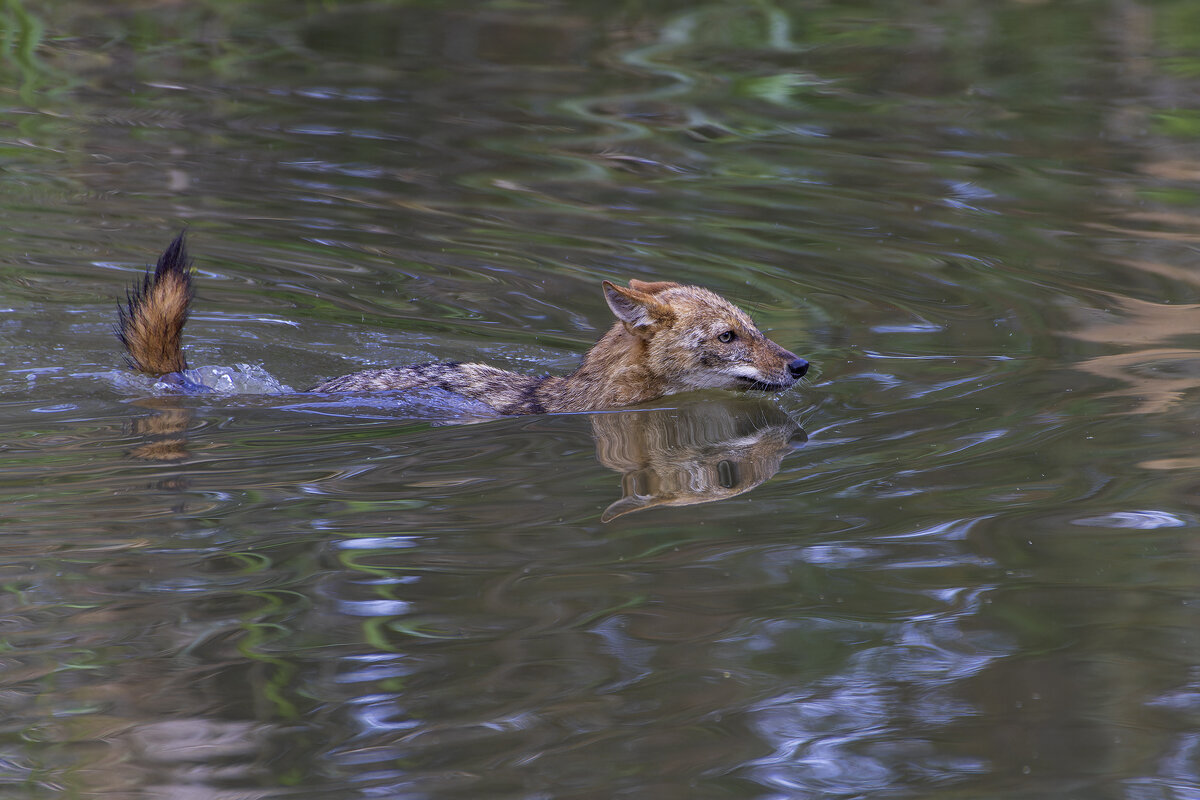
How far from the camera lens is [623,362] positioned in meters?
8.16

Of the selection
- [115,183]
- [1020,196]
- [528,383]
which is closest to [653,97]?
[1020,196]

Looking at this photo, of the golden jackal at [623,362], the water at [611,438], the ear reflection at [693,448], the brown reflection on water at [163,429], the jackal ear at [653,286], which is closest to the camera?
the water at [611,438]

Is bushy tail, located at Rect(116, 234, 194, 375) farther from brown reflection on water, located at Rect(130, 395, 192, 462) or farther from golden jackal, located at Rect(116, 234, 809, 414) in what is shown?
brown reflection on water, located at Rect(130, 395, 192, 462)

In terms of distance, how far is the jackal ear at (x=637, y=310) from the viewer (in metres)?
7.91

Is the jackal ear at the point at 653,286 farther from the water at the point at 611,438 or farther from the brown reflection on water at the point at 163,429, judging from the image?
the brown reflection on water at the point at 163,429

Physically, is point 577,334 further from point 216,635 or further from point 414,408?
point 216,635

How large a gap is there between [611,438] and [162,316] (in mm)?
2646

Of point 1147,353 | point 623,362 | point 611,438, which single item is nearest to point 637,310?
point 623,362

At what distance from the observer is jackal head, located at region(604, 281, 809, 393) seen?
8.03 metres

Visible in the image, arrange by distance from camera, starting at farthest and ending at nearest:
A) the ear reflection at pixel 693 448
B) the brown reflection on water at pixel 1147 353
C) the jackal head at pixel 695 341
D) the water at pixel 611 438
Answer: the jackal head at pixel 695 341 → the brown reflection on water at pixel 1147 353 → the ear reflection at pixel 693 448 → the water at pixel 611 438

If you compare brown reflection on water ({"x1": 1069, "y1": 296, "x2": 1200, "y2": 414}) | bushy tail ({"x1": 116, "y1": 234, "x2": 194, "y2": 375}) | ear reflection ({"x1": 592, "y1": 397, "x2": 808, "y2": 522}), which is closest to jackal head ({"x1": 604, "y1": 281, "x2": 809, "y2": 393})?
ear reflection ({"x1": 592, "y1": 397, "x2": 808, "y2": 522})

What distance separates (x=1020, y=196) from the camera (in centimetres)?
1153

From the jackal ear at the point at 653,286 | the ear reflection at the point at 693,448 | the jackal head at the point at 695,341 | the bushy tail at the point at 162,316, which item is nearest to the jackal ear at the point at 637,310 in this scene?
the jackal head at the point at 695,341

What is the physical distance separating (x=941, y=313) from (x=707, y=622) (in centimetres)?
495
